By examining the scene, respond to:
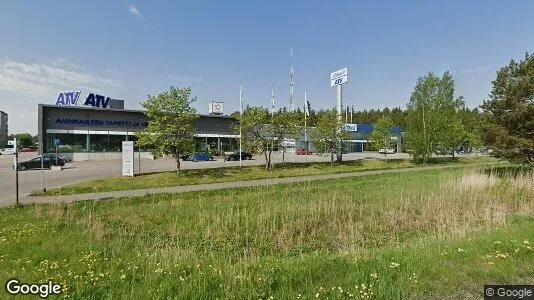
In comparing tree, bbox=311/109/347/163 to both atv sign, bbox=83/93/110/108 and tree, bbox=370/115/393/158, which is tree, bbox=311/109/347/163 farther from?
atv sign, bbox=83/93/110/108

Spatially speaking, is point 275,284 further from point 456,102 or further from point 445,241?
point 456,102

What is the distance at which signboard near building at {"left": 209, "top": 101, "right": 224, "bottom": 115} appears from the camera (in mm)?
61144

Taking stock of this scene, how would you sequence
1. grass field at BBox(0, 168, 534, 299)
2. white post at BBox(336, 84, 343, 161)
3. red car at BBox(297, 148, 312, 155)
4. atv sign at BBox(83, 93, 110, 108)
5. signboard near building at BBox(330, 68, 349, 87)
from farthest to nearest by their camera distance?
red car at BBox(297, 148, 312, 155), atv sign at BBox(83, 93, 110, 108), signboard near building at BBox(330, 68, 349, 87), white post at BBox(336, 84, 343, 161), grass field at BBox(0, 168, 534, 299)

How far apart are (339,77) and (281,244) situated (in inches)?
1585

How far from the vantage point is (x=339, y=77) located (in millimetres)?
46562

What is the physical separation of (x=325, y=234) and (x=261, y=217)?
8.13ft

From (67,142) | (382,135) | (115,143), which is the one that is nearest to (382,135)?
(382,135)

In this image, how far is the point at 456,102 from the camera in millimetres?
46594

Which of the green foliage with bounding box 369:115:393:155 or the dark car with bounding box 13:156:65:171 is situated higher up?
the green foliage with bounding box 369:115:393:155

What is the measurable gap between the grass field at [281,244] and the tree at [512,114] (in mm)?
3700

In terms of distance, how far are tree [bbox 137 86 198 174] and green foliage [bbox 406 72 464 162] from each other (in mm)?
27688

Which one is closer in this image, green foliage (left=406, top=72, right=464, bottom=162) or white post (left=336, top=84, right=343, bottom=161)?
white post (left=336, top=84, right=343, bottom=161)

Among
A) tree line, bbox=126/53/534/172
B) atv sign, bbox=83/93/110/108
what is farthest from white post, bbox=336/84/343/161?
atv sign, bbox=83/93/110/108

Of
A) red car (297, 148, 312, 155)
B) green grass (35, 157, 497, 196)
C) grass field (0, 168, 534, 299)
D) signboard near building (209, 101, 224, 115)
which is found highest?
signboard near building (209, 101, 224, 115)
